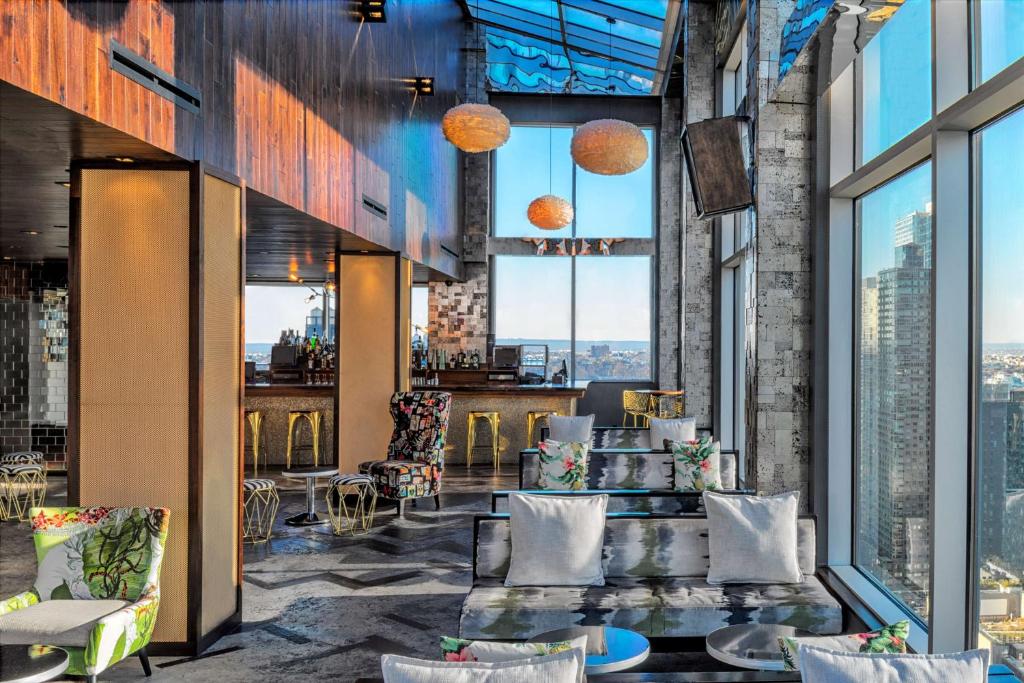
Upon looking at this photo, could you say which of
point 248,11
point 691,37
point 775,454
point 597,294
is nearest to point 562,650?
point 775,454

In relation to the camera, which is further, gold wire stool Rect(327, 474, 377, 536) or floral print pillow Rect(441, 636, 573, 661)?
gold wire stool Rect(327, 474, 377, 536)

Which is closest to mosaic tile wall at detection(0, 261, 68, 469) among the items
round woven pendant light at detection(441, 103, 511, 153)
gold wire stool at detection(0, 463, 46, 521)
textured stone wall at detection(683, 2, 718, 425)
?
gold wire stool at detection(0, 463, 46, 521)

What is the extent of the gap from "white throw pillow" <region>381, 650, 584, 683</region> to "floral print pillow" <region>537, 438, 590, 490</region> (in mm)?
4223

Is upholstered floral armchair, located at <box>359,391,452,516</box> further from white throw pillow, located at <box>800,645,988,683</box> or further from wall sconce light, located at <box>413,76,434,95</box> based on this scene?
white throw pillow, located at <box>800,645,988,683</box>

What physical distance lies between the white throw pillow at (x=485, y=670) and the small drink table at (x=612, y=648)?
3.23ft

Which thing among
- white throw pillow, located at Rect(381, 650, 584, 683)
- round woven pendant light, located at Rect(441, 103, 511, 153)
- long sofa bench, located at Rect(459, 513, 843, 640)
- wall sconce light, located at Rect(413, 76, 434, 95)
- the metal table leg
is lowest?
the metal table leg

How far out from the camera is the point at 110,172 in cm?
441

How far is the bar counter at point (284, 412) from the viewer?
1058 cm

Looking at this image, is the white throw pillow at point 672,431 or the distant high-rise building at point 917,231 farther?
the white throw pillow at point 672,431

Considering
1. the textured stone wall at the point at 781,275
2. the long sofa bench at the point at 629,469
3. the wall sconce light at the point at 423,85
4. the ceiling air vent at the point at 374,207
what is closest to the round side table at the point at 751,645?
the textured stone wall at the point at 781,275

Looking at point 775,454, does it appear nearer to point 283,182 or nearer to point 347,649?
point 347,649

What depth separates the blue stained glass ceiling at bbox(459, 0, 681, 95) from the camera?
491 inches

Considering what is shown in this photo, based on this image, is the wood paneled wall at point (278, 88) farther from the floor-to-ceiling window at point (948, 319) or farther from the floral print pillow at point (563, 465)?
the floor-to-ceiling window at point (948, 319)

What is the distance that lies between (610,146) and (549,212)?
4.65m
